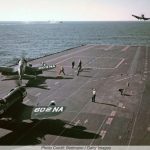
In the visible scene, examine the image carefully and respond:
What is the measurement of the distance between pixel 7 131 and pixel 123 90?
22834 millimetres

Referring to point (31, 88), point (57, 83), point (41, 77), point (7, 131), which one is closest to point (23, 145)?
point (7, 131)

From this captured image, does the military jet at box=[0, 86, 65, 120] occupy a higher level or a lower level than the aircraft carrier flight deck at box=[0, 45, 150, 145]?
higher

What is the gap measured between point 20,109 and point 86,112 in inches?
346

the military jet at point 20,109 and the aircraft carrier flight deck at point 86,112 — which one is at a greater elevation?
the military jet at point 20,109

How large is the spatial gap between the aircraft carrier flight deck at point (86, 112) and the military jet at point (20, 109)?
Result: 0.41 m

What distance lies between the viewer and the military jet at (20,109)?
27.2 meters

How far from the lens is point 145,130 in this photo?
29656 mm

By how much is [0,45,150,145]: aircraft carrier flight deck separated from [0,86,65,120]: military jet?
16.1 inches

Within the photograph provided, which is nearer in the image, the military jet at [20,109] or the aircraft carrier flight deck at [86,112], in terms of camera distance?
the military jet at [20,109]

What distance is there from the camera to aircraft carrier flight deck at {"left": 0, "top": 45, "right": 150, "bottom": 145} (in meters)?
27.8

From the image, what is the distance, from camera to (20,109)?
31.0 metres

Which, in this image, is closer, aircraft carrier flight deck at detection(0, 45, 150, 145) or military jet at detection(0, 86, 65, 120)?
military jet at detection(0, 86, 65, 120)

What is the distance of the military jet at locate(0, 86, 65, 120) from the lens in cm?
2725

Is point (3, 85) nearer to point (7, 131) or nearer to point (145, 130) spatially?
point (7, 131)
